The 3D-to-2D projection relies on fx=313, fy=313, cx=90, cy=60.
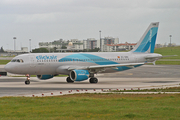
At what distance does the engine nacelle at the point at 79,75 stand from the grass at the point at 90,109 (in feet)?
57.7

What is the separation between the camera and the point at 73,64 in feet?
151

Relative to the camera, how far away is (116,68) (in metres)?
46.9

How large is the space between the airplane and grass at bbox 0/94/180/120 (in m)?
18.0

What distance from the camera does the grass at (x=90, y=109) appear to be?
17750 mm

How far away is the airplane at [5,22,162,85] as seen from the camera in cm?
4297

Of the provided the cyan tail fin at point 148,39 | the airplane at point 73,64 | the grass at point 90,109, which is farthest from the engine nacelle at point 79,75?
the grass at point 90,109

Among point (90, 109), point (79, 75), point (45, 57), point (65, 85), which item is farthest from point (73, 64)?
point (90, 109)

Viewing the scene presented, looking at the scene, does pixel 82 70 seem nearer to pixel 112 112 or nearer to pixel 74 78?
pixel 74 78

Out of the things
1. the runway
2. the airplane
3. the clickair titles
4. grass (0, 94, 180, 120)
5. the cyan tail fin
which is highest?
the cyan tail fin

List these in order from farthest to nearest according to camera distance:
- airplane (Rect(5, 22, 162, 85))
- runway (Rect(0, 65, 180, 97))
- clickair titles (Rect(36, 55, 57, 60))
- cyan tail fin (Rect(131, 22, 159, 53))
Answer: cyan tail fin (Rect(131, 22, 159, 53))
clickair titles (Rect(36, 55, 57, 60))
airplane (Rect(5, 22, 162, 85))
runway (Rect(0, 65, 180, 97))

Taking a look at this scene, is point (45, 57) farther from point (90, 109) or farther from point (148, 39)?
point (90, 109)

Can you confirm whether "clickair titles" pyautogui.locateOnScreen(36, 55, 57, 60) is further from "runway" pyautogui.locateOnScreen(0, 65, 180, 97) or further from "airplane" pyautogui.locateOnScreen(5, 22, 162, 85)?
"runway" pyautogui.locateOnScreen(0, 65, 180, 97)

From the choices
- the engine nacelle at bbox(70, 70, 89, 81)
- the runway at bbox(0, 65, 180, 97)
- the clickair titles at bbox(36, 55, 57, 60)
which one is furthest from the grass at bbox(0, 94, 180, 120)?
the clickair titles at bbox(36, 55, 57, 60)

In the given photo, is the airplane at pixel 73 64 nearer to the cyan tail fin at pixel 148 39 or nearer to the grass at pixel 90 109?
the cyan tail fin at pixel 148 39
